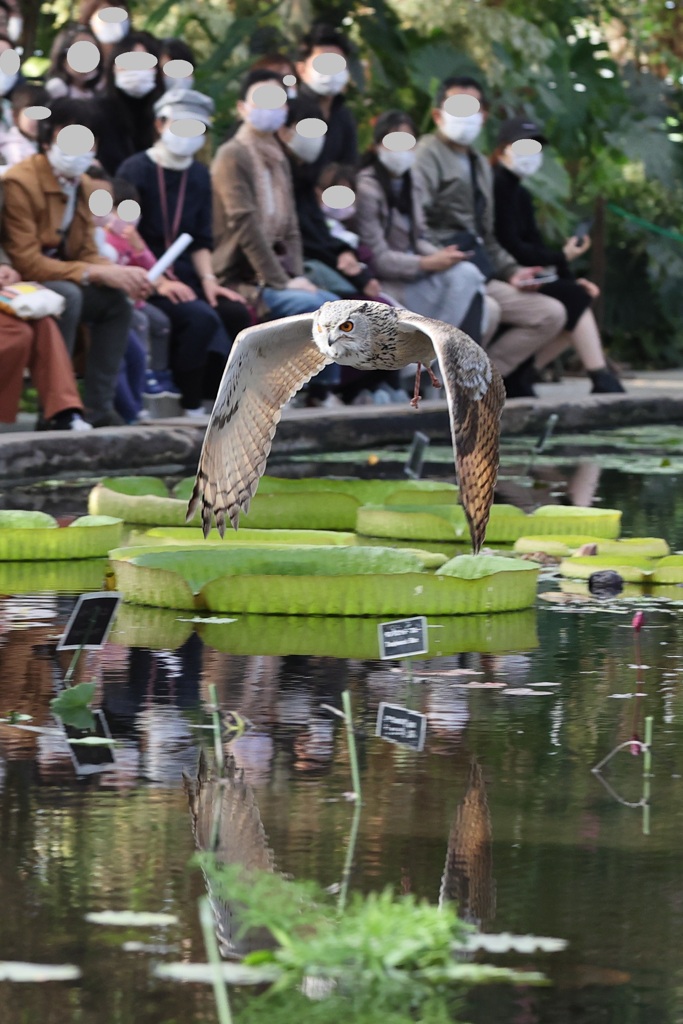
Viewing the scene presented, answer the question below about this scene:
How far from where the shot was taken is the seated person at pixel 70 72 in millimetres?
11453

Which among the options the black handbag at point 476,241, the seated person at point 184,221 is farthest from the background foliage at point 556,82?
the seated person at point 184,221

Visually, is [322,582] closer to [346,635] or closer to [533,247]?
[346,635]

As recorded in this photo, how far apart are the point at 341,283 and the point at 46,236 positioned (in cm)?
278

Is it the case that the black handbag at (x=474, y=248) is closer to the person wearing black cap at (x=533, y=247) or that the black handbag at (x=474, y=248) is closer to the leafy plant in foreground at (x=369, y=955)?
the person wearing black cap at (x=533, y=247)

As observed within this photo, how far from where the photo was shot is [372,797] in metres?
3.73

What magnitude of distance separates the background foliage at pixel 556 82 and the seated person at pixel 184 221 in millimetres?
2254

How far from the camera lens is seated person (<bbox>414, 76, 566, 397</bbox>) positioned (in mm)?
13719

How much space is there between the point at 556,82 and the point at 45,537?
10.3m

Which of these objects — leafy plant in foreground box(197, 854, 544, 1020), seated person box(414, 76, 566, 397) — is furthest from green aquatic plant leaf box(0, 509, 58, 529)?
seated person box(414, 76, 566, 397)

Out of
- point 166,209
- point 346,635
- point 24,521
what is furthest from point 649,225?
point 346,635

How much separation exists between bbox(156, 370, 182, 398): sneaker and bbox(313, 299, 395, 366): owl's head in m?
5.71

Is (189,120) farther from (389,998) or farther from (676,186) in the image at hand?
(389,998)

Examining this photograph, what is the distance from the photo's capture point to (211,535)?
7.02 metres

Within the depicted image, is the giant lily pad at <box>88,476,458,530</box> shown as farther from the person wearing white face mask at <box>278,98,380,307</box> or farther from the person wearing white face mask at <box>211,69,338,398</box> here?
the person wearing white face mask at <box>278,98,380,307</box>
